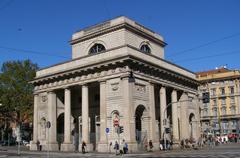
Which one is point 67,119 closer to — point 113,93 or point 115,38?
point 113,93

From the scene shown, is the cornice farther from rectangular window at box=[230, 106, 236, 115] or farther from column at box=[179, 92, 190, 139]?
rectangular window at box=[230, 106, 236, 115]

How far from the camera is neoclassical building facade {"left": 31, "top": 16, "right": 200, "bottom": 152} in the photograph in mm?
41812

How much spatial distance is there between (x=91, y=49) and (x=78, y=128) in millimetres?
11202

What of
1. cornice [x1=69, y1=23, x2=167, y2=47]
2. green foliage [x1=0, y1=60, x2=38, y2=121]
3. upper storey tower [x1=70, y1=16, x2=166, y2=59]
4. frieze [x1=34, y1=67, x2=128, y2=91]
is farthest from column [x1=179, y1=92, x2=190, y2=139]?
green foliage [x1=0, y1=60, x2=38, y2=121]

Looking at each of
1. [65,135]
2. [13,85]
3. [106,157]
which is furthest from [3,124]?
[106,157]

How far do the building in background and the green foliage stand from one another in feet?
150

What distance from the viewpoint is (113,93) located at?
4266 cm

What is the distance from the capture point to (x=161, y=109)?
155 ft

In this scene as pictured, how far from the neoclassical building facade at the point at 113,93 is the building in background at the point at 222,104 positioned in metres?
40.1

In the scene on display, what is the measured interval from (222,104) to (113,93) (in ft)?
201

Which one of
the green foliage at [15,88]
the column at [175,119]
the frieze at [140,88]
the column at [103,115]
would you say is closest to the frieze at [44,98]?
the column at [103,115]

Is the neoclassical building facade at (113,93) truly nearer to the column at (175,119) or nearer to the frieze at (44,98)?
the column at (175,119)

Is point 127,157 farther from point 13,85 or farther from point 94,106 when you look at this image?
point 13,85

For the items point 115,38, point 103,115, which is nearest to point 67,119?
point 103,115
